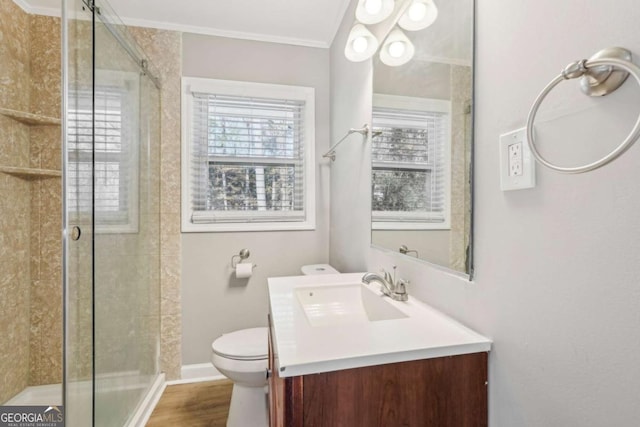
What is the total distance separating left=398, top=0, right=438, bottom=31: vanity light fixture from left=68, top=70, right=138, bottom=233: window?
1.36 meters

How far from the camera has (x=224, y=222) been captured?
214 centimetres

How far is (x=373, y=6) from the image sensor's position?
1.23 meters

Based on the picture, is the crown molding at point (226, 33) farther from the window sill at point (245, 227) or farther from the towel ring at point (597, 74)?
the towel ring at point (597, 74)

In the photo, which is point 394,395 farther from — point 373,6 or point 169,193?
point 169,193

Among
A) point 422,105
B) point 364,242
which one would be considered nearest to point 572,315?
point 422,105

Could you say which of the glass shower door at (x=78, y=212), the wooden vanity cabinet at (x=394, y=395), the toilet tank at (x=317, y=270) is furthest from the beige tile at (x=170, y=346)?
the wooden vanity cabinet at (x=394, y=395)

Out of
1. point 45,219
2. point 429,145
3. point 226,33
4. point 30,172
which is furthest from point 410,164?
point 45,219

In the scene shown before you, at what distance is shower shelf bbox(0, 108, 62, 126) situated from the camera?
1.69 meters

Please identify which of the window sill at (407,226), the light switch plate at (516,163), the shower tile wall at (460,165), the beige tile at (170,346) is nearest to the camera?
the light switch plate at (516,163)

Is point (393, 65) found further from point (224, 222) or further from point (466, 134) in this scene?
point (224, 222)

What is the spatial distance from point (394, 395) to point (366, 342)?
0.43ft

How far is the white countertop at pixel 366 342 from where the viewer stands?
2.17 ft

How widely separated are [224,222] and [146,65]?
43.2 inches

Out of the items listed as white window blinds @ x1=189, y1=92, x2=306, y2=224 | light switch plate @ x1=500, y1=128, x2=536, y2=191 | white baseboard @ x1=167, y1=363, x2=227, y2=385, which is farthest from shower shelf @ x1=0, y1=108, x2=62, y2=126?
light switch plate @ x1=500, y1=128, x2=536, y2=191
